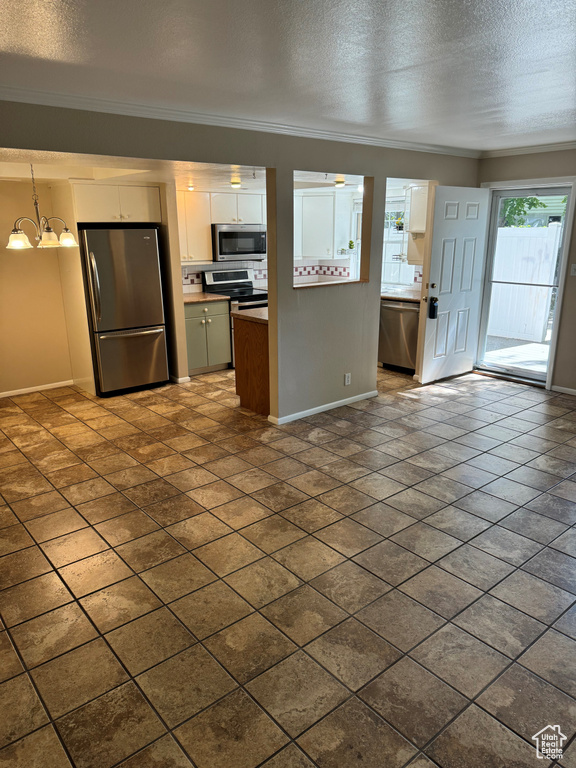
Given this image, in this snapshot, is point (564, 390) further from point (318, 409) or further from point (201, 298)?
point (201, 298)

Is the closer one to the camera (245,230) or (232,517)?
(232,517)

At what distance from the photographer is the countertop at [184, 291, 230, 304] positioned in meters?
6.15

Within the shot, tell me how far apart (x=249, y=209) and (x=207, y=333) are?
1.76 metres

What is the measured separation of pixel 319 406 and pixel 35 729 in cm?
358

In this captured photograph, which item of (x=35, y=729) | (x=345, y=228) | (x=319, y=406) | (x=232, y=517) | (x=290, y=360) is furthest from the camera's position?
(x=345, y=228)

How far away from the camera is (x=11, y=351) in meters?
5.61

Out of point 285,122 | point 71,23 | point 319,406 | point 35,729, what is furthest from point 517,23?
point 319,406

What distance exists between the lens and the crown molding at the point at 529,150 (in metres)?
5.13

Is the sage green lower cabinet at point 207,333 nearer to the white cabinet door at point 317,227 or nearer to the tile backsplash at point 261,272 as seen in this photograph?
the tile backsplash at point 261,272

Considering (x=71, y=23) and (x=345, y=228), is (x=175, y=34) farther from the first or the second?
(x=345, y=228)

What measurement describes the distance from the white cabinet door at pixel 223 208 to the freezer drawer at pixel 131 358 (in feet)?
5.59

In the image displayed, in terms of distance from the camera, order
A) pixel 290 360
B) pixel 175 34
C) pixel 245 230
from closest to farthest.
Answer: pixel 175 34 → pixel 290 360 → pixel 245 230

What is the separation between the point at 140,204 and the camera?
5.55 meters

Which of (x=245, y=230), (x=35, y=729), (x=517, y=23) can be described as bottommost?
(x=35, y=729)
